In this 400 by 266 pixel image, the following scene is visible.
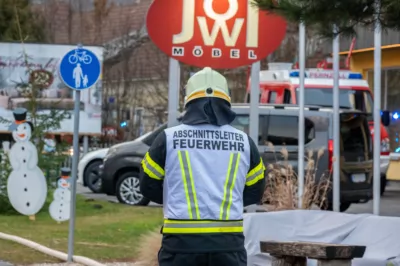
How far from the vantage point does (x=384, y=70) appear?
92.5 feet

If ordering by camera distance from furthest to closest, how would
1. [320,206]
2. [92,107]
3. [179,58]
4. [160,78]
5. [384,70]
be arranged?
[160,78]
[92,107]
[384,70]
[320,206]
[179,58]

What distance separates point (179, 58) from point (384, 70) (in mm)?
17706

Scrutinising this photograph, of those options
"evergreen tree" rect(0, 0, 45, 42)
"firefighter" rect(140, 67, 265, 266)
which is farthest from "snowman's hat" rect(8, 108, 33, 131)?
"evergreen tree" rect(0, 0, 45, 42)

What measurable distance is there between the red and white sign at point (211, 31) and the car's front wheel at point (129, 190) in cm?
822

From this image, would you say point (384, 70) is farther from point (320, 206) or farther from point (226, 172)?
point (226, 172)

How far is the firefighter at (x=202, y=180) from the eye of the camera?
17.7 feet

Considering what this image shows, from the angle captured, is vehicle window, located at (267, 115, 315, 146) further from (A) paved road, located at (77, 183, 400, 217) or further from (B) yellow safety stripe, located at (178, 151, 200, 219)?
(B) yellow safety stripe, located at (178, 151, 200, 219)

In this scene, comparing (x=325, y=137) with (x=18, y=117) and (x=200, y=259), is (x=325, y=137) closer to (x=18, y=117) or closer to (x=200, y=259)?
(x=18, y=117)

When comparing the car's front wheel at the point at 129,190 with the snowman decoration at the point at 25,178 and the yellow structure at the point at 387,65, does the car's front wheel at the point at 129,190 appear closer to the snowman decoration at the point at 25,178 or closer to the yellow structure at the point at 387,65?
the snowman decoration at the point at 25,178

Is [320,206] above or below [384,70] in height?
below

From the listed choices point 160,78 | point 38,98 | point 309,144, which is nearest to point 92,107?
point 160,78

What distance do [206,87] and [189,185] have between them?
0.54 metres

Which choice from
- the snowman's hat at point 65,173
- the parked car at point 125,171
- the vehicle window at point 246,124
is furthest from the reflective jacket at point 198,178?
the parked car at point 125,171

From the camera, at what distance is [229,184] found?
5.53 metres
